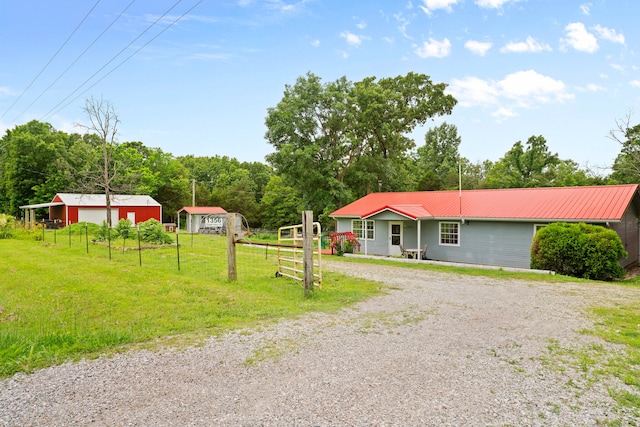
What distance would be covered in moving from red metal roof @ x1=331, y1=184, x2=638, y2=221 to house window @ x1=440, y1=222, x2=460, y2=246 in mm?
602

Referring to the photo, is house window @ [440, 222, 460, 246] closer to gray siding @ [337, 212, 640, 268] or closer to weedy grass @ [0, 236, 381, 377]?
gray siding @ [337, 212, 640, 268]

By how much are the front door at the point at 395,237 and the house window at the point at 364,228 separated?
110cm

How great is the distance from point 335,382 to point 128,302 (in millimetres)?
5372

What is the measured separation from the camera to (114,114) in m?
31.2

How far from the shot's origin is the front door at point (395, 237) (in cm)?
2014

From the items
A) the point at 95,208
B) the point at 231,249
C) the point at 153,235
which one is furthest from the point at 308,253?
the point at 95,208

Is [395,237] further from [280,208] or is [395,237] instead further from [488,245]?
[280,208]

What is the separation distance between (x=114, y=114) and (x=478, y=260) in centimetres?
2863

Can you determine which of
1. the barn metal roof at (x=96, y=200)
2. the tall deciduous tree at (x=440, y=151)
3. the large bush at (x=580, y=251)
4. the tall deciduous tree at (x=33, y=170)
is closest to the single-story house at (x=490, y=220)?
the large bush at (x=580, y=251)

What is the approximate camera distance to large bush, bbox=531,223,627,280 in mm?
12880

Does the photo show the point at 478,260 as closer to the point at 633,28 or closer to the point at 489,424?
the point at 633,28

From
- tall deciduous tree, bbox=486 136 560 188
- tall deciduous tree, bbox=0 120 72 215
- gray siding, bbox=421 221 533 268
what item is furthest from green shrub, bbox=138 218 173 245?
tall deciduous tree, bbox=486 136 560 188

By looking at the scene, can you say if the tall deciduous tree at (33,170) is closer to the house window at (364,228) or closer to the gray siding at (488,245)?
the house window at (364,228)

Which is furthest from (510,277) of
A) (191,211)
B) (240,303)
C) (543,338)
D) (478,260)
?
(191,211)
